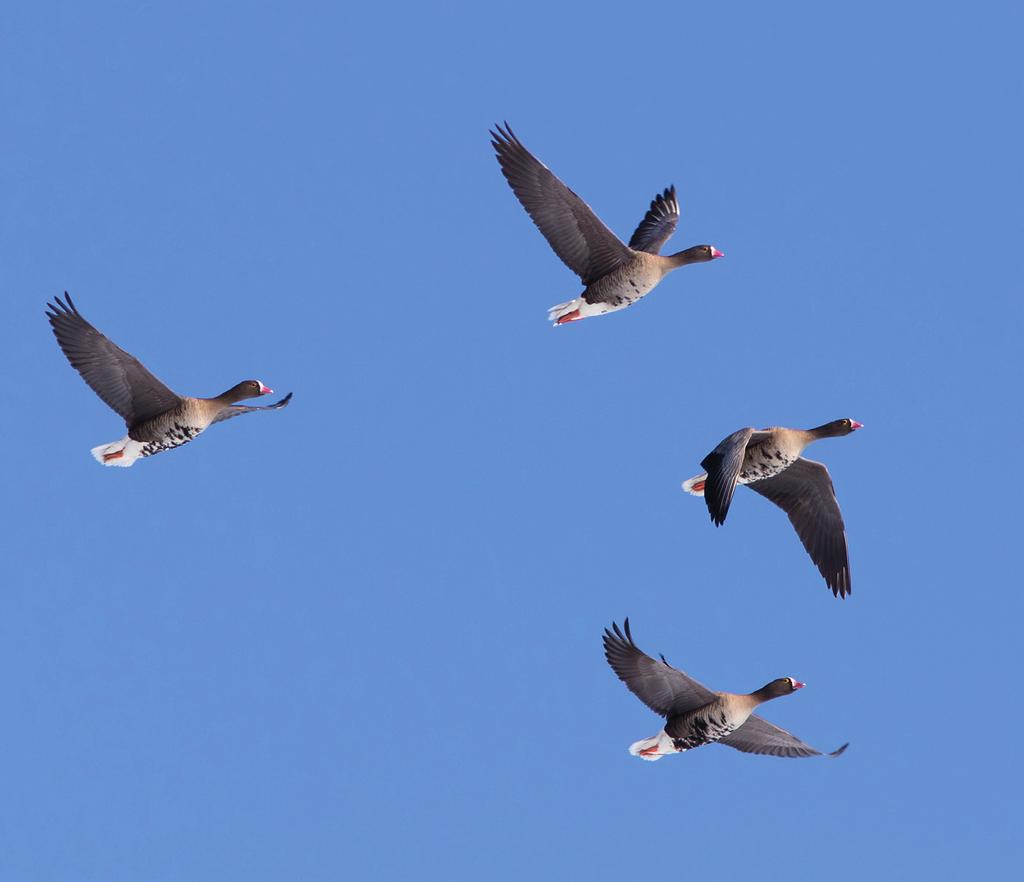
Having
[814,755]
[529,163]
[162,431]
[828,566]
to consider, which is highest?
[529,163]

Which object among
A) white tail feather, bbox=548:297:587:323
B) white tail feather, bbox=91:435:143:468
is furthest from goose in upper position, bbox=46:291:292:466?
white tail feather, bbox=548:297:587:323

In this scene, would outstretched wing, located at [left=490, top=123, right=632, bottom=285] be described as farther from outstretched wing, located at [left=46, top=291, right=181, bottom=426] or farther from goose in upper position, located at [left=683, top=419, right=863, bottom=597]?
outstretched wing, located at [left=46, top=291, right=181, bottom=426]

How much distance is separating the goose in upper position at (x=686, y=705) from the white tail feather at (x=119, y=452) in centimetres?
787

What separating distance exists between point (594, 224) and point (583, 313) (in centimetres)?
161

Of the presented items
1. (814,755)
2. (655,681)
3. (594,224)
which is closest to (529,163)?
(594,224)

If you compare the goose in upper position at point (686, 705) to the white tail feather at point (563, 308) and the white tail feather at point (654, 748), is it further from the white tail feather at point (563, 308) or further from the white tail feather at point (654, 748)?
the white tail feather at point (563, 308)

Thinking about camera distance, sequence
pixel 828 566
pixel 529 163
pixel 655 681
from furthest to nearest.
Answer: pixel 828 566, pixel 529 163, pixel 655 681

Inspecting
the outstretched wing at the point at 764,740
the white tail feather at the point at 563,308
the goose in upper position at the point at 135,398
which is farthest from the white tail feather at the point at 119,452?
the outstretched wing at the point at 764,740

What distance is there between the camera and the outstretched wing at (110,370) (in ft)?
78.2

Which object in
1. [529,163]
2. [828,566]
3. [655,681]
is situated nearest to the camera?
[655,681]

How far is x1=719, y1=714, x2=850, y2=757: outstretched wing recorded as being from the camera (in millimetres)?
23594

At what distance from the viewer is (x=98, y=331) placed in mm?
23719

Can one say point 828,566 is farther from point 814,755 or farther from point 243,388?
point 243,388

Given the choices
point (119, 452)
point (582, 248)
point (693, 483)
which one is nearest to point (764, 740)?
point (693, 483)
